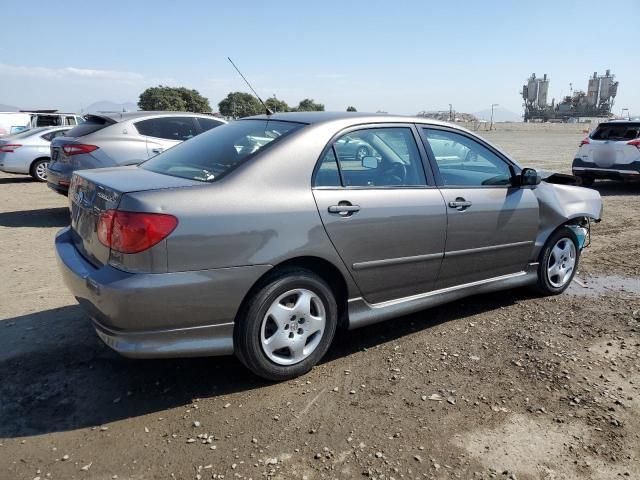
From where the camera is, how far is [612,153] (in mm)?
11289

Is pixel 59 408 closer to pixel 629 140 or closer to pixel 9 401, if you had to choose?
pixel 9 401

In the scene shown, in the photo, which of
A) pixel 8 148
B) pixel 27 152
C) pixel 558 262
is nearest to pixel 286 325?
pixel 558 262

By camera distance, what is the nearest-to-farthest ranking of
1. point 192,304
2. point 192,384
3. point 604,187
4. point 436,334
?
point 192,304
point 192,384
point 436,334
point 604,187

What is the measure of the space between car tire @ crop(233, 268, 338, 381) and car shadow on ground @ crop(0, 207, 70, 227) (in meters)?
5.80

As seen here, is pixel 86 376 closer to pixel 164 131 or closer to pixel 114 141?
pixel 114 141

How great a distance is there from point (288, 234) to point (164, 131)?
5.66 meters

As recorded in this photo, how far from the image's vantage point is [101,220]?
2.96 meters

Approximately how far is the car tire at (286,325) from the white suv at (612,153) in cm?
→ 950

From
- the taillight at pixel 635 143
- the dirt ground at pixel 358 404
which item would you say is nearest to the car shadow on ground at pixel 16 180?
the dirt ground at pixel 358 404

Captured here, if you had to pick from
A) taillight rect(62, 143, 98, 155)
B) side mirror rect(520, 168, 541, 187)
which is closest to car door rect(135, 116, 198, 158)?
taillight rect(62, 143, 98, 155)

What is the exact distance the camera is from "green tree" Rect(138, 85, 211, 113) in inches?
1842

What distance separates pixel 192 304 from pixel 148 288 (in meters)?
0.25

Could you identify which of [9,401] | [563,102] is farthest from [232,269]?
[563,102]

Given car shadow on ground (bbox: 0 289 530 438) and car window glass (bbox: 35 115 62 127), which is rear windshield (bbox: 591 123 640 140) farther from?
car window glass (bbox: 35 115 62 127)
